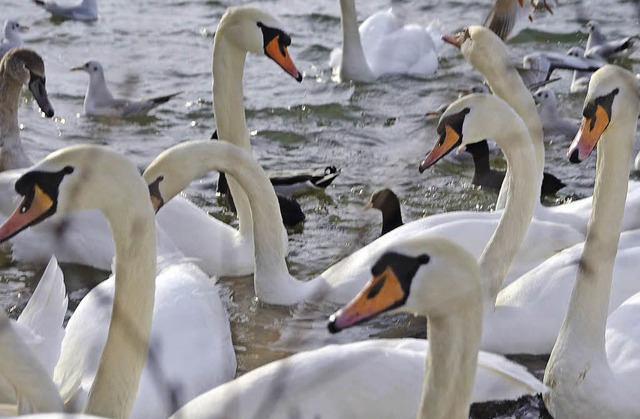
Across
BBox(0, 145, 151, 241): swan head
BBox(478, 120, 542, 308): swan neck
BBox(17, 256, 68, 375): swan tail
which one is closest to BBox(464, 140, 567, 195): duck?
BBox(478, 120, 542, 308): swan neck

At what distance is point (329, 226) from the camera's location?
784cm

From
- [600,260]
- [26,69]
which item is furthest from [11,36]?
[600,260]

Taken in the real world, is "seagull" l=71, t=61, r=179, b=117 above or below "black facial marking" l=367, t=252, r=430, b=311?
below

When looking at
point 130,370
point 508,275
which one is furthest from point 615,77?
point 130,370

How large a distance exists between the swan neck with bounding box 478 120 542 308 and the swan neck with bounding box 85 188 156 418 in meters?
2.06

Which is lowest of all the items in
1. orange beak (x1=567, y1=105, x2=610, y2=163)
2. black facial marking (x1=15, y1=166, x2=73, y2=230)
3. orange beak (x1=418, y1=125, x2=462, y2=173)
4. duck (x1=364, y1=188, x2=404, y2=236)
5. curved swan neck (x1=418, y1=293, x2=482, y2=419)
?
duck (x1=364, y1=188, x2=404, y2=236)

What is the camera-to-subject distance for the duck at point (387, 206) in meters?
7.29

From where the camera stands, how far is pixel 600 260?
4.91 metres

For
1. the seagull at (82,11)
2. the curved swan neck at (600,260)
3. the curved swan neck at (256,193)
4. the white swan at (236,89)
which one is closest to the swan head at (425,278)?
the curved swan neck at (600,260)

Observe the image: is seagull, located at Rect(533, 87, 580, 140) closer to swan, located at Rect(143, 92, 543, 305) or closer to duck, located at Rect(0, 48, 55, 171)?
swan, located at Rect(143, 92, 543, 305)

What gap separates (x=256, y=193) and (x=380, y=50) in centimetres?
524

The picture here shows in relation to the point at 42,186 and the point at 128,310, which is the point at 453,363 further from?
the point at 42,186

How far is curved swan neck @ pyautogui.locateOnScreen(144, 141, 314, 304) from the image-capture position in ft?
20.6

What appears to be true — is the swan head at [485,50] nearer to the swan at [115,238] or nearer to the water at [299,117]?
the water at [299,117]
